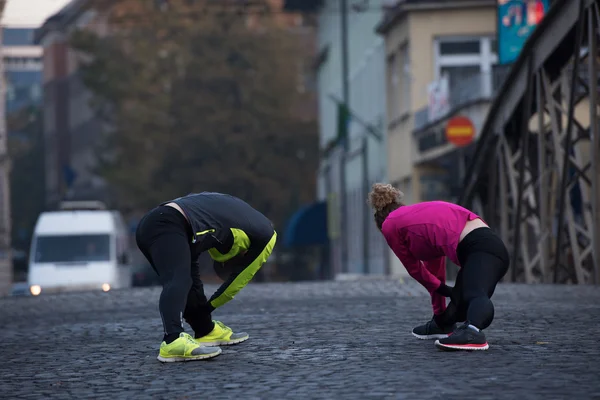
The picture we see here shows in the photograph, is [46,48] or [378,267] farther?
[46,48]

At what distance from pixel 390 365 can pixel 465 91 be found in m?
27.1

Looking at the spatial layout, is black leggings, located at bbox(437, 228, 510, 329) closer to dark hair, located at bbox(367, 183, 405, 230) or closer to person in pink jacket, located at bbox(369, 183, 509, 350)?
person in pink jacket, located at bbox(369, 183, 509, 350)

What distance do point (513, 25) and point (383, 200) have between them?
22670mm

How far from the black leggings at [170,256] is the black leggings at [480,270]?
1.65 meters

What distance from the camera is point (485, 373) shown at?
817cm

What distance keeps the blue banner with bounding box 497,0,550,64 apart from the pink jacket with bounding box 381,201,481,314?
22.3m

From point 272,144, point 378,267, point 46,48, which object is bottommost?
point 378,267

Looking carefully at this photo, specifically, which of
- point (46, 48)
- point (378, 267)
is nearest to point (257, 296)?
point (378, 267)

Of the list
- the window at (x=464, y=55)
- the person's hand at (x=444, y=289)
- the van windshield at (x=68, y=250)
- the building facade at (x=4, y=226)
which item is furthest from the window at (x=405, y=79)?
the person's hand at (x=444, y=289)

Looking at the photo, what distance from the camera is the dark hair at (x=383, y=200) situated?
9594 mm

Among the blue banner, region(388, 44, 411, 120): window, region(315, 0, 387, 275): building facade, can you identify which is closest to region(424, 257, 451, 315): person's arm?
the blue banner

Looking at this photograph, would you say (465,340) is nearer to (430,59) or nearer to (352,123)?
(430,59)

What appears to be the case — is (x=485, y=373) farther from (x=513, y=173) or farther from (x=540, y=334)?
(x=513, y=173)

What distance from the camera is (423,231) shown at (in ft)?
31.0
